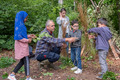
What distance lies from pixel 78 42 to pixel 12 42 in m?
4.28

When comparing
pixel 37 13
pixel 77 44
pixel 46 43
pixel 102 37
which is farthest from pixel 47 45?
pixel 37 13

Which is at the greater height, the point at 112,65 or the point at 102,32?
the point at 102,32

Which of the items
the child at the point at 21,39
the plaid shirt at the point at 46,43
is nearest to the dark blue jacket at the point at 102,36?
the plaid shirt at the point at 46,43

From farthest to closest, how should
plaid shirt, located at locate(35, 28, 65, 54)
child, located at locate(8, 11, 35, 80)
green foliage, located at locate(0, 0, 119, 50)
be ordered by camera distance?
green foliage, located at locate(0, 0, 119, 50) < plaid shirt, located at locate(35, 28, 65, 54) < child, located at locate(8, 11, 35, 80)

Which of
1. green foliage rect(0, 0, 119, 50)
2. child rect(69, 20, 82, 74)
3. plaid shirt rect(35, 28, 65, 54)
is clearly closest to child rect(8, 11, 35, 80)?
plaid shirt rect(35, 28, 65, 54)

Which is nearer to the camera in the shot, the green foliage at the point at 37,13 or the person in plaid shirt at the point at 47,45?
the person in plaid shirt at the point at 47,45

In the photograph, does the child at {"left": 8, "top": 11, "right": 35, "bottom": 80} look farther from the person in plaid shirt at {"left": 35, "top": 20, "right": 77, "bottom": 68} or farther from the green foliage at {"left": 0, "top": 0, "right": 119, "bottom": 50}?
the green foliage at {"left": 0, "top": 0, "right": 119, "bottom": 50}

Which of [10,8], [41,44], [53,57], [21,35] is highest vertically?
[10,8]

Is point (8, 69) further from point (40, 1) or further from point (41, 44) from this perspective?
point (40, 1)

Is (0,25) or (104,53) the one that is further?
(0,25)

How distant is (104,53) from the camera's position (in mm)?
3275

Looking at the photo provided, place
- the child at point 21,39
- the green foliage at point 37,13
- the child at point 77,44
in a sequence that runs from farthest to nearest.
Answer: the green foliage at point 37,13
the child at point 77,44
the child at point 21,39

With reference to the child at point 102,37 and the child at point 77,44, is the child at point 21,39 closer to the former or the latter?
the child at point 77,44

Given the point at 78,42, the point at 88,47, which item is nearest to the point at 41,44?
the point at 78,42
